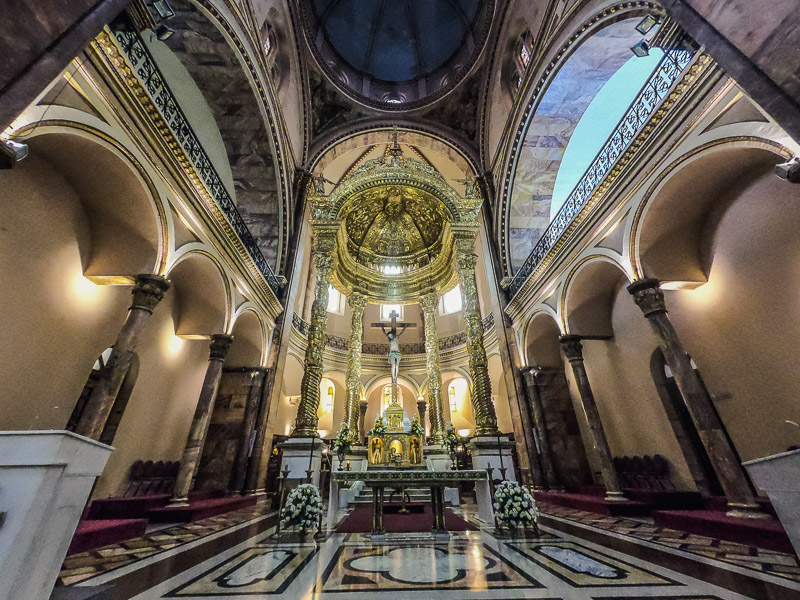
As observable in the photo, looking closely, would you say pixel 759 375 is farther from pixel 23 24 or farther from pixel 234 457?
pixel 234 457

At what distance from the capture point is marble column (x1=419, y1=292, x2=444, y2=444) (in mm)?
11398

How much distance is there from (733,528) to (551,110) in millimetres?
10328

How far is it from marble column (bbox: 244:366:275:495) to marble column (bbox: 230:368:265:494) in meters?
0.08

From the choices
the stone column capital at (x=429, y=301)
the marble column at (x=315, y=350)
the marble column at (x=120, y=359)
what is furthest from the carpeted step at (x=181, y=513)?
the stone column capital at (x=429, y=301)

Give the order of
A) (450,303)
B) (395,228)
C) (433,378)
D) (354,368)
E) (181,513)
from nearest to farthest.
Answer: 1. (181,513)
2. (433,378)
3. (354,368)
4. (395,228)
5. (450,303)

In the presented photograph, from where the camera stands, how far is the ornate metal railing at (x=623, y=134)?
5066 mm

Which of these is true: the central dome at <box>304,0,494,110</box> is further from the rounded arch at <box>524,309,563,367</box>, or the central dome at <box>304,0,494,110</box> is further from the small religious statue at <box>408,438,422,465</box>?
the small religious statue at <box>408,438,422,465</box>

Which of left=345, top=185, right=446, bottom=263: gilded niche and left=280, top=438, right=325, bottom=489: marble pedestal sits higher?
left=345, top=185, right=446, bottom=263: gilded niche

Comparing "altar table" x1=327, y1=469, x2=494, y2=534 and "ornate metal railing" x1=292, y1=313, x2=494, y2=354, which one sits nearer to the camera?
"altar table" x1=327, y1=469, x2=494, y2=534

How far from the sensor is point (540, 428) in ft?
29.7

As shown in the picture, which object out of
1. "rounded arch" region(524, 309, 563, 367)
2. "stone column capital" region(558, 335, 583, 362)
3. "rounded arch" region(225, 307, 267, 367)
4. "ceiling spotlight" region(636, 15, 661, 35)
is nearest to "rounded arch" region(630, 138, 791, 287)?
"ceiling spotlight" region(636, 15, 661, 35)

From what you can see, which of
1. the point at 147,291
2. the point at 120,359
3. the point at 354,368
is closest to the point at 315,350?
the point at 354,368

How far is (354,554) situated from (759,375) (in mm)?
7070

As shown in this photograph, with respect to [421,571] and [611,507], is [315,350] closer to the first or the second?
[421,571]
